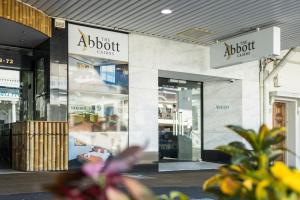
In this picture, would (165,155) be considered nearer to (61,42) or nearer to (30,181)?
(61,42)

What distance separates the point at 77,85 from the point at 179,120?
3.78 m

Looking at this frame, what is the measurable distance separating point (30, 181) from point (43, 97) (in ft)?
8.10

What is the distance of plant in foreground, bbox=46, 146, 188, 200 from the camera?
0.88 m

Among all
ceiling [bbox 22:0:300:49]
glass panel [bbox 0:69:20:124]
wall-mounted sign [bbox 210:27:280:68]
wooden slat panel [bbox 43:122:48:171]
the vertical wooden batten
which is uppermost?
ceiling [bbox 22:0:300:49]

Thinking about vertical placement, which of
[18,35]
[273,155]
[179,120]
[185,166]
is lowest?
[185,166]

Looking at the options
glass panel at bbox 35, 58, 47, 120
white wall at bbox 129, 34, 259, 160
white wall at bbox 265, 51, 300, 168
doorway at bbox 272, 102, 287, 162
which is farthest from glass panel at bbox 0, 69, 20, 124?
doorway at bbox 272, 102, 287, 162

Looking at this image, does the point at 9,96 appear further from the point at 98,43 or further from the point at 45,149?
the point at 98,43

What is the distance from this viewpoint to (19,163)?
8000 millimetres

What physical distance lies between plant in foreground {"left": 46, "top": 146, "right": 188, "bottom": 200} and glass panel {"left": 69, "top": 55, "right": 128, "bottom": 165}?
23.8ft

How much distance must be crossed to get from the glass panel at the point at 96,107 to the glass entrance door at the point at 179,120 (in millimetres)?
2022

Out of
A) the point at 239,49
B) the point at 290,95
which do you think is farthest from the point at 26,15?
the point at 290,95

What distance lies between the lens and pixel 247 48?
888cm

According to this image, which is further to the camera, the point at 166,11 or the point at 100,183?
the point at 166,11

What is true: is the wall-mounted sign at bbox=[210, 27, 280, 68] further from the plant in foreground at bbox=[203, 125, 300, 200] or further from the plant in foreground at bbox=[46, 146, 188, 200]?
the plant in foreground at bbox=[46, 146, 188, 200]
